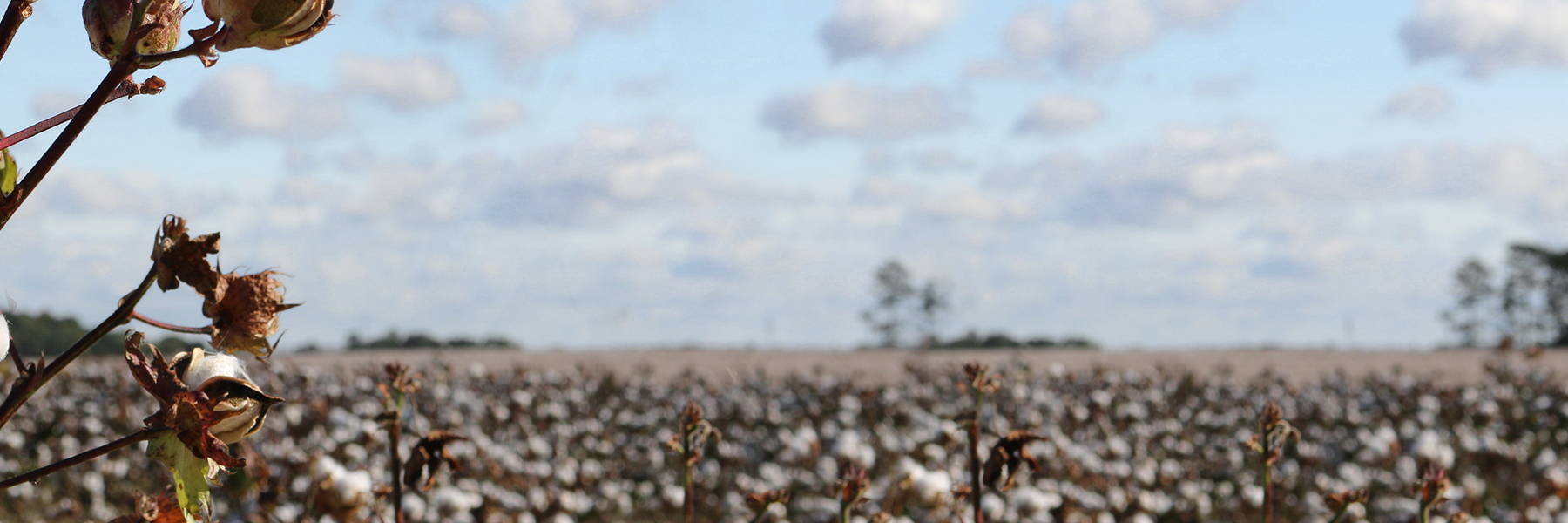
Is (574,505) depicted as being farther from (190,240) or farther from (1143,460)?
(190,240)

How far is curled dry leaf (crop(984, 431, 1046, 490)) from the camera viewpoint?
2.05 metres

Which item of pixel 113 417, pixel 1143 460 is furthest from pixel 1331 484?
pixel 113 417

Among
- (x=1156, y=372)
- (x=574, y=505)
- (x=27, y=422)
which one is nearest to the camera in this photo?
(x=574, y=505)

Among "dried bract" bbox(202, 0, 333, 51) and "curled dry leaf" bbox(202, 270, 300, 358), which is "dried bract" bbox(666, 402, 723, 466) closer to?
"curled dry leaf" bbox(202, 270, 300, 358)

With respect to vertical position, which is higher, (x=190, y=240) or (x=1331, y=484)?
(x=190, y=240)

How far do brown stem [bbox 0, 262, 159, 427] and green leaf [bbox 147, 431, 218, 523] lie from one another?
4.0 inches

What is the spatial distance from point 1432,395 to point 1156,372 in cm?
302

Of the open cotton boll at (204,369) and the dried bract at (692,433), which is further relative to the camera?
the dried bract at (692,433)

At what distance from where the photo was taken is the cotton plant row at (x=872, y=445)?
305 inches

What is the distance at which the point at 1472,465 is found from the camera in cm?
1017

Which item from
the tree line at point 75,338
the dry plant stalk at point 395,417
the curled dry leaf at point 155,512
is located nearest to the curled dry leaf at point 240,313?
the curled dry leaf at point 155,512

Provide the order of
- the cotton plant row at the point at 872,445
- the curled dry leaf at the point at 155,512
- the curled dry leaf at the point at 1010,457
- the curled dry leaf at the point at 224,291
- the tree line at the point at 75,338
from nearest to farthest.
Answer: the curled dry leaf at the point at 224,291
the curled dry leaf at the point at 155,512
the curled dry leaf at the point at 1010,457
the cotton plant row at the point at 872,445
the tree line at the point at 75,338

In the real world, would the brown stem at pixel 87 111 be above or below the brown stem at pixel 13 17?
below

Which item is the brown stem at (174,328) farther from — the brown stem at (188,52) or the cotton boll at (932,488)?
the cotton boll at (932,488)
